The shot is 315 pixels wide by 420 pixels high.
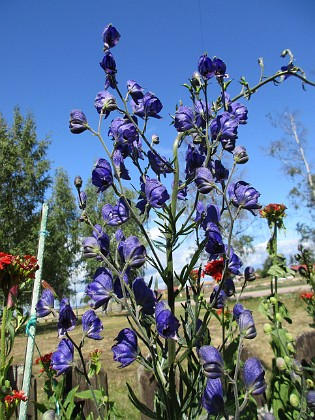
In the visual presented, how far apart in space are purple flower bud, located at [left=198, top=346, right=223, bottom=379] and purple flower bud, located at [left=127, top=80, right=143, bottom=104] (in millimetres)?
948

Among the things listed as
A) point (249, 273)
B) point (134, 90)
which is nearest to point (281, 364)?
point (249, 273)

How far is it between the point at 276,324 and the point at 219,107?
180cm

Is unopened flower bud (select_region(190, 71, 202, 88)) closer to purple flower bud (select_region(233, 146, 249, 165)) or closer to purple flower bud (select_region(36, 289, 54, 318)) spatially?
purple flower bud (select_region(233, 146, 249, 165))

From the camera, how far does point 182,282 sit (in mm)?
1213

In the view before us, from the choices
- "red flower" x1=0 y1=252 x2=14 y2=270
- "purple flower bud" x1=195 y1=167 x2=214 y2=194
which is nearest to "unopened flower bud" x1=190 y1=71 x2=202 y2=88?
"purple flower bud" x1=195 y1=167 x2=214 y2=194

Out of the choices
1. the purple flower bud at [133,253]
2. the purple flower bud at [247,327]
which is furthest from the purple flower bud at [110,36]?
the purple flower bud at [247,327]

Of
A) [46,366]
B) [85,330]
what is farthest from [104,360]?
[85,330]

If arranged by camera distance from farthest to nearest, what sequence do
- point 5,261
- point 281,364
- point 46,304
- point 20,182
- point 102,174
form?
point 20,182, point 281,364, point 5,261, point 46,304, point 102,174

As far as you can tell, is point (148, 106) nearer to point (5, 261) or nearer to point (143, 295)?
point (143, 295)

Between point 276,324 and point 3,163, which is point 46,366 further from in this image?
point 3,163

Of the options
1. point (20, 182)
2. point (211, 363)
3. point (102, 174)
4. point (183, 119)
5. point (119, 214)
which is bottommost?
point (211, 363)

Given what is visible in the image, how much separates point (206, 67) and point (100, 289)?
34.7 inches

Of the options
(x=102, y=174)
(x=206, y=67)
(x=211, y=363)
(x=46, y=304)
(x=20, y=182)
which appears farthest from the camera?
(x=20, y=182)

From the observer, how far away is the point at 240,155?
1291 millimetres
